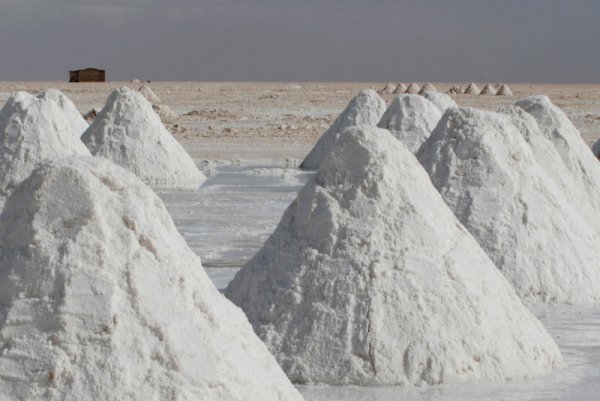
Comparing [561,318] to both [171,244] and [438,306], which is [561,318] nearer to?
[438,306]

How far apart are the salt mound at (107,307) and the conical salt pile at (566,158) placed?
5629mm

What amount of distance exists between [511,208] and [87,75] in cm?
6735

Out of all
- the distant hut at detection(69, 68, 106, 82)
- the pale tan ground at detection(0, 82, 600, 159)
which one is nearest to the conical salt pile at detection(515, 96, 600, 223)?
the pale tan ground at detection(0, 82, 600, 159)

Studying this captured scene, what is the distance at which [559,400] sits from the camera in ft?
19.1

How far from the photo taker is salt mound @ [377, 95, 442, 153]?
1675cm

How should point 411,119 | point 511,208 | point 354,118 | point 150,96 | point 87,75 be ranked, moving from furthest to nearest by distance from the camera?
point 87,75 < point 150,96 < point 354,118 < point 411,119 < point 511,208

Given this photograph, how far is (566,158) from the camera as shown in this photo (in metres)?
10.6

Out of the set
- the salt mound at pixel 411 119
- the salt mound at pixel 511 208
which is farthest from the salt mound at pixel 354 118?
the salt mound at pixel 511 208

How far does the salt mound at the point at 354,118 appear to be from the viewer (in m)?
18.5

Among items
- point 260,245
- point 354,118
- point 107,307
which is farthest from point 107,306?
point 354,118

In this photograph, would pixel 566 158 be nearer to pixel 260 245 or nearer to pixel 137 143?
pixel 260 245

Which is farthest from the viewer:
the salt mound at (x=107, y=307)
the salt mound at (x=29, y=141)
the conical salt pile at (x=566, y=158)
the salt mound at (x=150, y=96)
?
the salt mound at (x=150, y=96)

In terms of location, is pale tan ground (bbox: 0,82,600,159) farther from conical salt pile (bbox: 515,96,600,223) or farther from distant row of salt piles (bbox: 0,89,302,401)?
distant row of salt piles (bbox: 0,89,302,401)

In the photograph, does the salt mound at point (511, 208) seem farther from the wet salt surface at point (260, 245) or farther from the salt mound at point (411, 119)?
the salt mound at point (411, 119)
